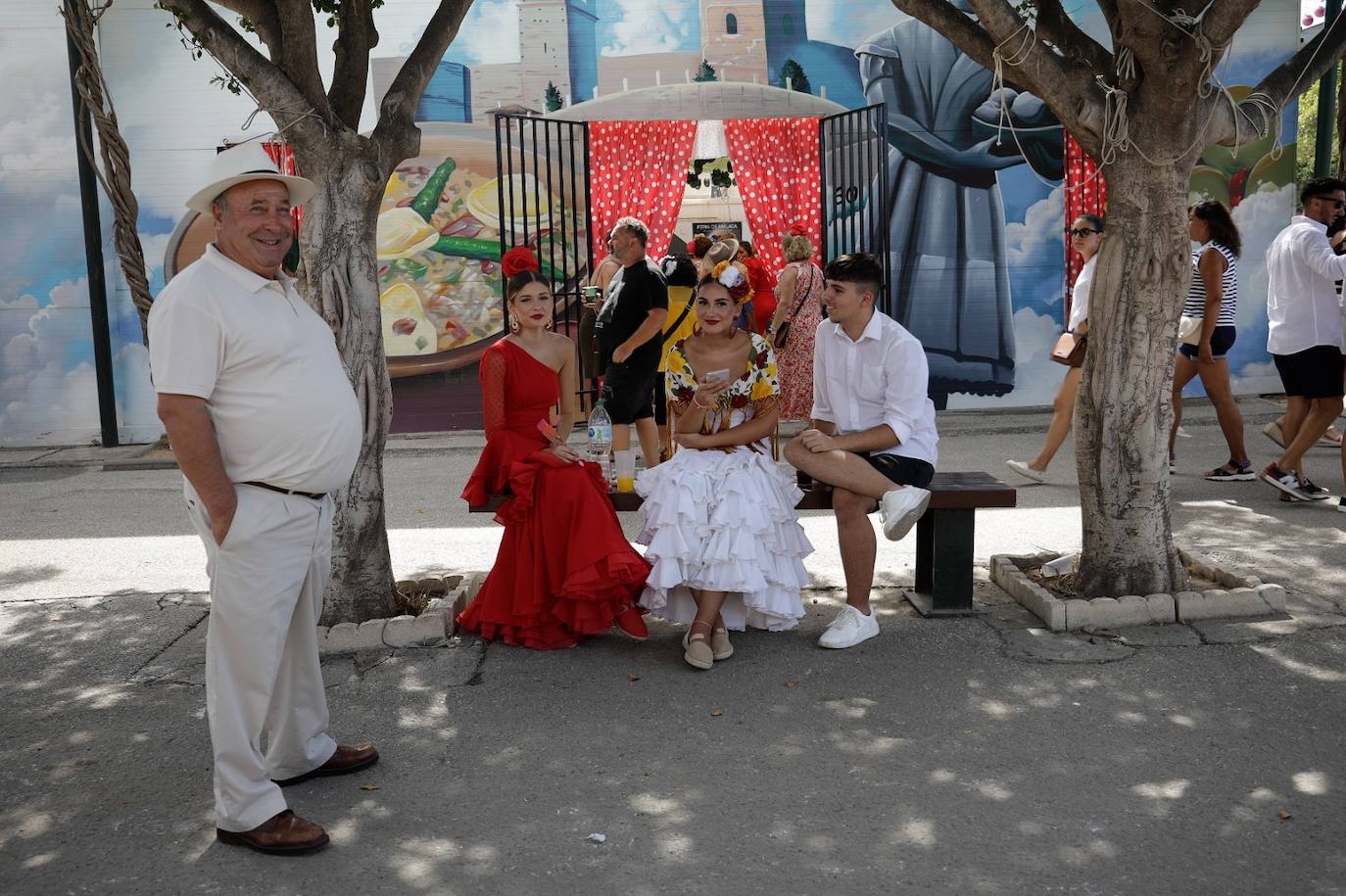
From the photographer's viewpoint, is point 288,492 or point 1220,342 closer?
point 288,492

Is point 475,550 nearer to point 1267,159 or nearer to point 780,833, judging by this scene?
point 780,833

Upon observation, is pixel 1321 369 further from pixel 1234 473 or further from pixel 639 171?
pixel 639 171

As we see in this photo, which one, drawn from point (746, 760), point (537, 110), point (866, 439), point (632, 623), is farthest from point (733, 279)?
point (537, 110)

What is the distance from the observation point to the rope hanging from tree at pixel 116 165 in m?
9.85

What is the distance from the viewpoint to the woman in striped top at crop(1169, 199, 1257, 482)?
782 centimetres

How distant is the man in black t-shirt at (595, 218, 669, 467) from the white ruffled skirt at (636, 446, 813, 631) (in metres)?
2.65

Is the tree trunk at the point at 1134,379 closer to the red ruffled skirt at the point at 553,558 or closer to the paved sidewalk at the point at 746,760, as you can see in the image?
the paved sidewalk at the point at 746,760

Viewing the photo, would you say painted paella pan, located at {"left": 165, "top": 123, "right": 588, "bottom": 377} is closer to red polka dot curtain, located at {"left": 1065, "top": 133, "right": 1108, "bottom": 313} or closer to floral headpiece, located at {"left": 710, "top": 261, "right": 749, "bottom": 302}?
red polka dot curtain, located at {"left": 1065, "top": 133, "right": 1108, "bottom": 313}

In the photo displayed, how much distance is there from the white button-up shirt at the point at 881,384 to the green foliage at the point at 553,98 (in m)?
6.64

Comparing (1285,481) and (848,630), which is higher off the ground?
(1285,481)

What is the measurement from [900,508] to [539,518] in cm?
154

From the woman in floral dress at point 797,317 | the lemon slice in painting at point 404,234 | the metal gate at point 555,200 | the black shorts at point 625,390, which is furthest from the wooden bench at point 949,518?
the lemon slice in painting at point 404,234

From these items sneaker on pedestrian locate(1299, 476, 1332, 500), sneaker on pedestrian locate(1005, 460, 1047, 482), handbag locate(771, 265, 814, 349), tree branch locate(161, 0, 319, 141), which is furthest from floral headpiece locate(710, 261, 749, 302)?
handbag locate(771, 265, 814, 349)

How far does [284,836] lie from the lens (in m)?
3.49
